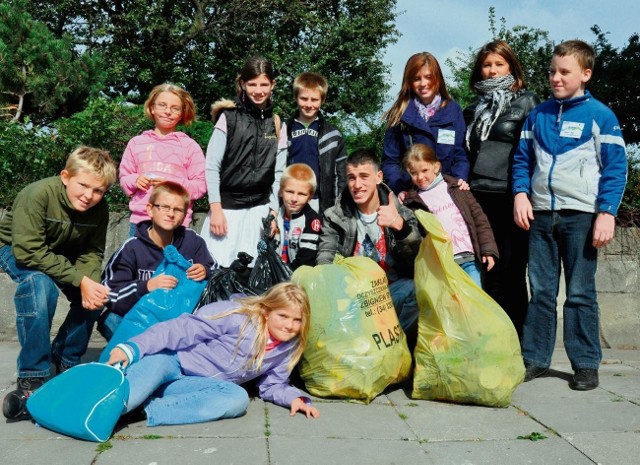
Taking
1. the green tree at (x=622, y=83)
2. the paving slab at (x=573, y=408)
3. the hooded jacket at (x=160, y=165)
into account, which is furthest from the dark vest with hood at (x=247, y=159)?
the green tree at (x=622, y=83)

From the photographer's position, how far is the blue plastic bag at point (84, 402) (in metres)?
2.87

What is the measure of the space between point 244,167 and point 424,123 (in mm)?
1223

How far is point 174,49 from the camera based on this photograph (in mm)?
10977

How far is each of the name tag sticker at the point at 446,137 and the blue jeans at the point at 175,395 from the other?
2122mm

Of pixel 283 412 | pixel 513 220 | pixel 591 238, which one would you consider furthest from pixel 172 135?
pixel 591 238

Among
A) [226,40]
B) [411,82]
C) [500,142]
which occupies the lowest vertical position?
[500,142]

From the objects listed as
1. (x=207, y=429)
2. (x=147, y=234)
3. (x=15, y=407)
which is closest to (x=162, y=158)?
(x=147, y=234)

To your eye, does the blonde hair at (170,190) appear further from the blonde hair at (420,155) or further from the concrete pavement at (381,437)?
the blonde hair at (420,155)

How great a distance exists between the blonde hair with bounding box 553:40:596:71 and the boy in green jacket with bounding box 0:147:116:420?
269cm

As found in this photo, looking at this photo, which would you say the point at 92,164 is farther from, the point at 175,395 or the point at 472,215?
the point at 472,215

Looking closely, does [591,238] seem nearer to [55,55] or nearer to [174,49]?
[55,55]

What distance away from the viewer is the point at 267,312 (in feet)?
11.4

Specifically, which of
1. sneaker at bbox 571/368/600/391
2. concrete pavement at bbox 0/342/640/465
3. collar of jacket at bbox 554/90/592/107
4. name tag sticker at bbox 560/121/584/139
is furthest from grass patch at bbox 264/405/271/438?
collar of jacket at bbox 554/90/592/107

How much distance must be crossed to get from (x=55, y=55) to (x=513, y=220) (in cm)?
689
